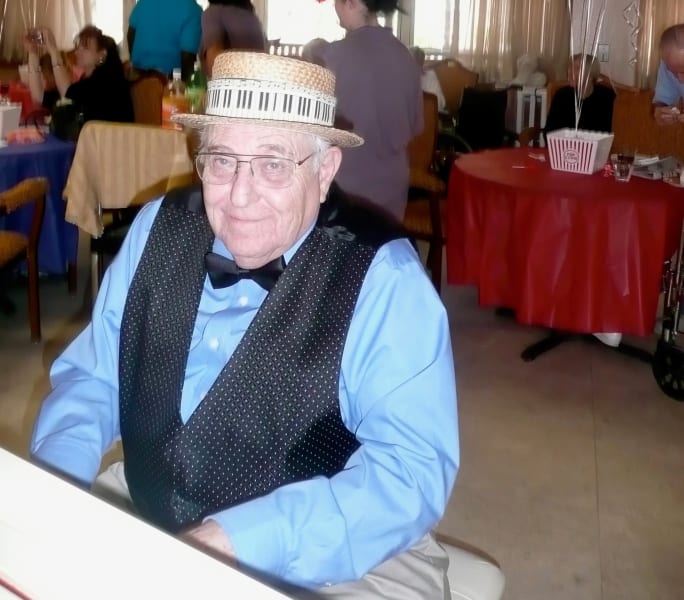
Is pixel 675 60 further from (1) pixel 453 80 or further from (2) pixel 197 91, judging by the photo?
(1) pixel 453 80

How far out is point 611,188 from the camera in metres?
3.00

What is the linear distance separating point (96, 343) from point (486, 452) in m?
1.59

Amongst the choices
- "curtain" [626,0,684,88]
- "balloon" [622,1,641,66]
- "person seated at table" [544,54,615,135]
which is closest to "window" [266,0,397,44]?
"balloon" [622,1,641,66]

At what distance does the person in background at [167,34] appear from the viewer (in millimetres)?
5172

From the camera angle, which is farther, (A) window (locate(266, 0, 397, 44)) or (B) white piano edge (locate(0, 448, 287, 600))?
(A) window (locate(266, 0, 397, 44))

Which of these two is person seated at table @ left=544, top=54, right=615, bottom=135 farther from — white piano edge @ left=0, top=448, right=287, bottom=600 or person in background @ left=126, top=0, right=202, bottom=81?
white piano edge @ left=0, top=448, right=287, bottom=600

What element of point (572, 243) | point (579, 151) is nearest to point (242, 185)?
point (572, 243)

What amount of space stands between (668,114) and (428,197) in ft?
3.49

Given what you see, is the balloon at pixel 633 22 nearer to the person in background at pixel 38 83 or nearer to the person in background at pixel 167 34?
the person in background at pixel 167 34

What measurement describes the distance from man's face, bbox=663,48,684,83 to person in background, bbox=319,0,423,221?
1070 mm

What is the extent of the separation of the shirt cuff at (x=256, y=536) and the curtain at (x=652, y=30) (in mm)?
6024

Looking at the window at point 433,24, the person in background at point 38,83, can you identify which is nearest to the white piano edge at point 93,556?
the person in background at point 38,83

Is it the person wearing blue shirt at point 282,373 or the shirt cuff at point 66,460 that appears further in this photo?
the shirt cuff at point 66,460

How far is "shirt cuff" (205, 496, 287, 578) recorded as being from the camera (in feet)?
3.35
